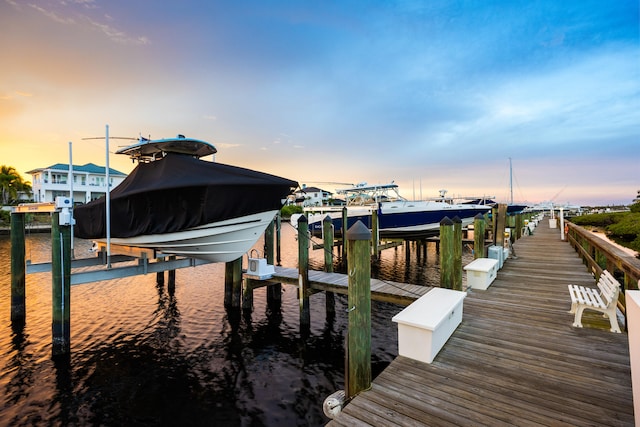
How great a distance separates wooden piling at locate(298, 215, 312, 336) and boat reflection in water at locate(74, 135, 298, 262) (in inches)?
48.7

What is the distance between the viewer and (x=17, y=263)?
9602mm

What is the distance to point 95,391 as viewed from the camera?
6.39 meters

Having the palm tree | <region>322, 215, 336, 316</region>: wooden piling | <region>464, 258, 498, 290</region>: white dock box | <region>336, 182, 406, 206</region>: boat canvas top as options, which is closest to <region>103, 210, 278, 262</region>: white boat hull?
<region>322, 215, 336, 316</region>: wooden piling

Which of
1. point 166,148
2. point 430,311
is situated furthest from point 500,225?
point 166,148

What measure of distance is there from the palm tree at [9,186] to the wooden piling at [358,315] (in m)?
74.2

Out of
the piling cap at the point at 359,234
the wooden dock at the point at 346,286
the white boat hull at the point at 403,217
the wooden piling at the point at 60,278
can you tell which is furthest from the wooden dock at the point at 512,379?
the white boat hull at the point at 403,217

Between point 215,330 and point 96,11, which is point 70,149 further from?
point 215,330

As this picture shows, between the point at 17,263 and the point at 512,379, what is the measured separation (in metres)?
13.7

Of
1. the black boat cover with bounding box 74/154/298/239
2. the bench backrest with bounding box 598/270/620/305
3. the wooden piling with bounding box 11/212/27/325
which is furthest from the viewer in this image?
the wooden piling with bounding box 11/212/27/325

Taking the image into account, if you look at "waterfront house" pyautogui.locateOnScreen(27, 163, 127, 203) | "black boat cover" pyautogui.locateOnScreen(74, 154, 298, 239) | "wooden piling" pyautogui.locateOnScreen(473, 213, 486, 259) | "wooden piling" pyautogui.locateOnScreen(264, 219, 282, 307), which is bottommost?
"wooden piling" pyautogui.locateOnScreen(264, 219, 282, 307)

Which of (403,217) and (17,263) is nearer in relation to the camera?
(17,263)

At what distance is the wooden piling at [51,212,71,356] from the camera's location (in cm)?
742

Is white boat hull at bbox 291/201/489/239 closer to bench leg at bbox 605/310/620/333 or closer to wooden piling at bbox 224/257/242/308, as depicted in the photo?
wooden piling at bbox 224/257/242/308

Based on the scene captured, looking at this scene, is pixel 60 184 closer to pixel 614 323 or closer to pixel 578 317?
pixel 578 317
